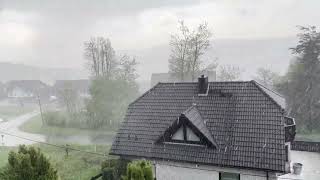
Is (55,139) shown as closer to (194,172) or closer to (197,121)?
(197,121)

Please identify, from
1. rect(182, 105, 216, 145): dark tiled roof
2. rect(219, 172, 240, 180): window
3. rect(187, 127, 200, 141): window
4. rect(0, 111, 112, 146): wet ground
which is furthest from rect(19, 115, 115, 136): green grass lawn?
rect(219, 172, 240, 180): window

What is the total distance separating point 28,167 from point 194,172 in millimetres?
8539

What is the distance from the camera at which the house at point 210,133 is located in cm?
1571

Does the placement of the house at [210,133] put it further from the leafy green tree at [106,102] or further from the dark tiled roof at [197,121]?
the leafy green tree at [106,102]

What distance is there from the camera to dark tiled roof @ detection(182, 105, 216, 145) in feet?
55.5

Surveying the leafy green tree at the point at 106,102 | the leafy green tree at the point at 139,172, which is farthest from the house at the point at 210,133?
the leafy green tree at the point at 106,102

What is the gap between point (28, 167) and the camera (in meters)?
11.0

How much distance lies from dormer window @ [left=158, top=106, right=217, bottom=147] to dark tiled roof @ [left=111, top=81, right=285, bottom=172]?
281 mm

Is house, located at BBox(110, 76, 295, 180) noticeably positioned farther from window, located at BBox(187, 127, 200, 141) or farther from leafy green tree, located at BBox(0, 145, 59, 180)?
leafy green tree, located at BBox(0, 145, 59, 180)

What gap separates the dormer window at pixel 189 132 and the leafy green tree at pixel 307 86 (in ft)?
88.3

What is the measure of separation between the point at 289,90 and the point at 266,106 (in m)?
27.5

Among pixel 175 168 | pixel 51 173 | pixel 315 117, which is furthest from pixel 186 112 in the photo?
pixel 315 117

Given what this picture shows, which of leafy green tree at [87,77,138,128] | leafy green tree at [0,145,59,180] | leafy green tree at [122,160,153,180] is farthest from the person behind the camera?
leafy green tree at [87,77,138,128]

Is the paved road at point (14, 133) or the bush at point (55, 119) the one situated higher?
the bush at point (55, 119)
